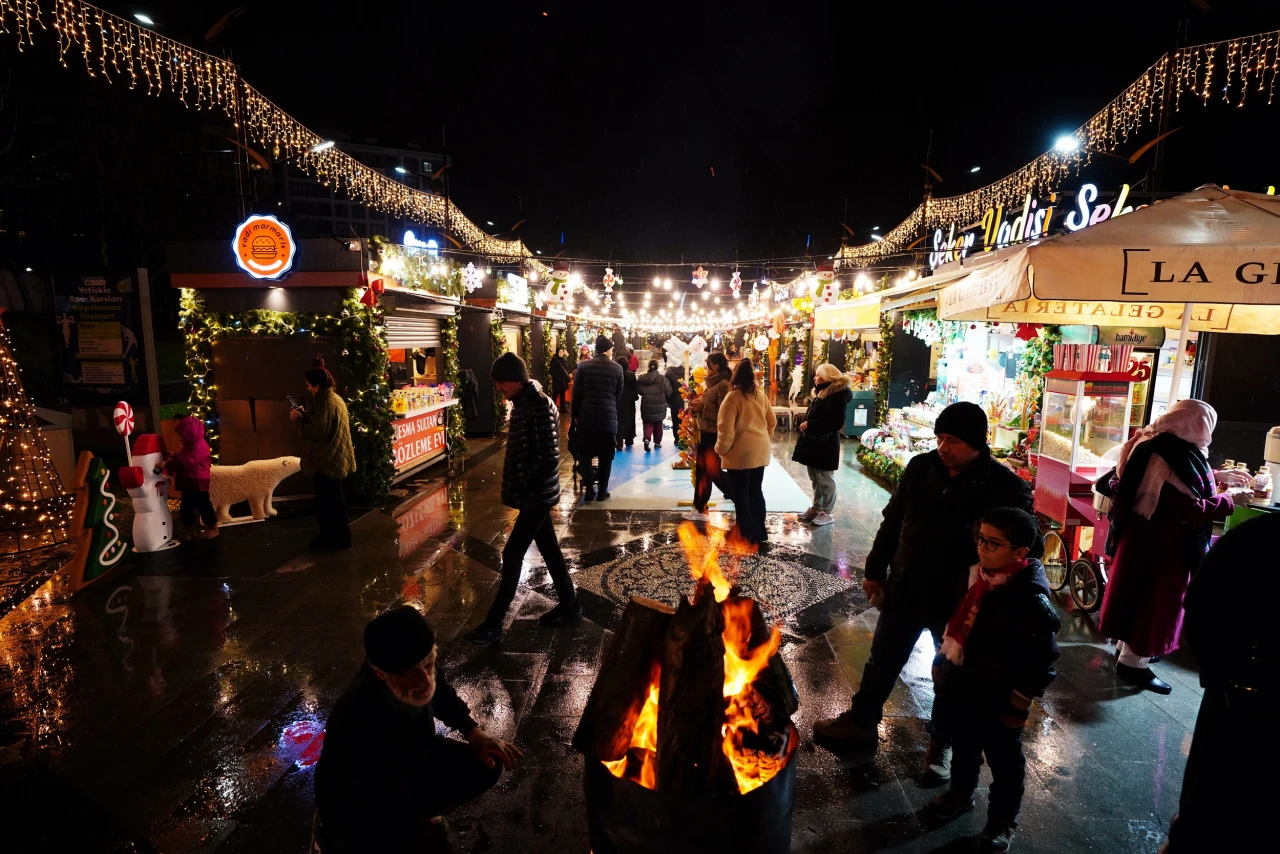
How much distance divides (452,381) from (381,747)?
443 inches

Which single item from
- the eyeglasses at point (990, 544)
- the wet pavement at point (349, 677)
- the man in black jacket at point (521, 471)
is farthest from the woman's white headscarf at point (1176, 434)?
the man in black jacket at point (521, 471)

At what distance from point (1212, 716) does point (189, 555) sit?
830cm

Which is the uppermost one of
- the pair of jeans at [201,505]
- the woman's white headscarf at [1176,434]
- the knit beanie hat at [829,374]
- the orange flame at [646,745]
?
the knit beanie hat at [829,374]

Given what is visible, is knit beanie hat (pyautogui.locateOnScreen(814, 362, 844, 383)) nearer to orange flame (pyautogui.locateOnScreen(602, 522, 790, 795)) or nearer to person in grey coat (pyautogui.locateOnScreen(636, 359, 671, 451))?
person in grey coat (pyautogui.locateOnScreen(636, 359, 671, 451))

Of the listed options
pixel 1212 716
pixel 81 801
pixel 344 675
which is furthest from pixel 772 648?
pixel 81 801

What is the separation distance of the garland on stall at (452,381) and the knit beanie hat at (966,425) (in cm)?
1014

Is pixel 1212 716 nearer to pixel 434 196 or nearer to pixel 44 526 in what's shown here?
pixel 44 526

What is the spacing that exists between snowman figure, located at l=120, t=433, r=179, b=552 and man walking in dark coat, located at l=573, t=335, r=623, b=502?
487 cm

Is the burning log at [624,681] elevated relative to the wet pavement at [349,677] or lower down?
elevated

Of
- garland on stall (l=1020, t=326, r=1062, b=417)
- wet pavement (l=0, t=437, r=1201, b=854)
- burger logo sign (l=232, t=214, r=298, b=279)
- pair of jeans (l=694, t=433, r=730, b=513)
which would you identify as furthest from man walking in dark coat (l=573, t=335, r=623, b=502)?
garland on stall (l=1020, t=326, r=1062, b=417)

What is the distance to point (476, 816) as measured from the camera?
283 cm

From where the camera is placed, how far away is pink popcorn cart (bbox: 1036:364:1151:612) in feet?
16.6

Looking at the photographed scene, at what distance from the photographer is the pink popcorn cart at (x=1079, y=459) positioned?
507 centimetres

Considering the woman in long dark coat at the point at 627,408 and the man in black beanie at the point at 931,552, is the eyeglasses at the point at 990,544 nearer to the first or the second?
the man in black beanie at the point at 931,552
